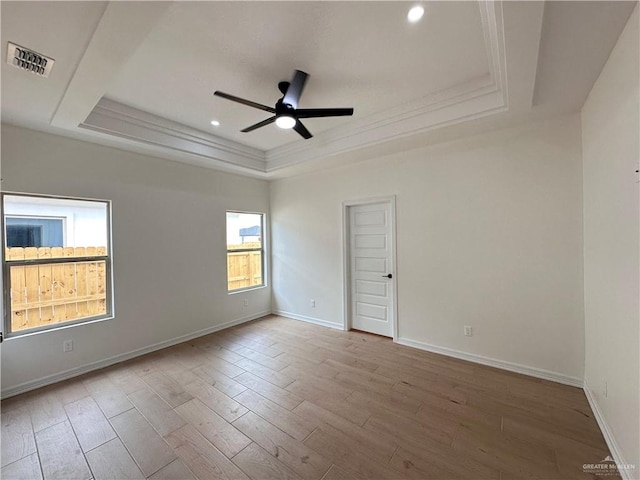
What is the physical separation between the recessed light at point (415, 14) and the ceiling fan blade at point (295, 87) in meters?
0.94

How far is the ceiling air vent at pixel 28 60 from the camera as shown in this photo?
170cm

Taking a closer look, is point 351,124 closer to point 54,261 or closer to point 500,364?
point 500,364

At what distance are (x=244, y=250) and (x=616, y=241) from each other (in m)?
4.74

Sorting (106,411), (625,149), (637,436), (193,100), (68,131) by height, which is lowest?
(106,411)

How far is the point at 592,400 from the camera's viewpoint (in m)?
2.30

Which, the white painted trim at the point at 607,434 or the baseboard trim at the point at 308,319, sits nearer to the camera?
the white painted trim at the point at 607,434

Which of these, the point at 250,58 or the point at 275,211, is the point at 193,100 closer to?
the point at 250,58

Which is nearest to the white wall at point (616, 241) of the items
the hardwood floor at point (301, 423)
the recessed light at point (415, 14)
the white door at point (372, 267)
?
the hardwood floor at point (301, 423)

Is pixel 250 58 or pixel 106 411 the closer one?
pixel 250 58

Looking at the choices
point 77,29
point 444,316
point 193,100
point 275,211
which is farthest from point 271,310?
point 77,29

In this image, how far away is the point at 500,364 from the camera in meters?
3.03

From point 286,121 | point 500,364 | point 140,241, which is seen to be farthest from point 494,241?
point 140,241

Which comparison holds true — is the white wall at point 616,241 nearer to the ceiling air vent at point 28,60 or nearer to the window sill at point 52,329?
the ceiling air vent at point 28,60

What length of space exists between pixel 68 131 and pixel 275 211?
3.10 m
